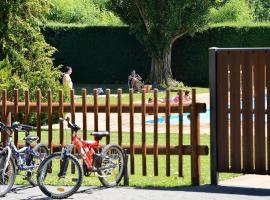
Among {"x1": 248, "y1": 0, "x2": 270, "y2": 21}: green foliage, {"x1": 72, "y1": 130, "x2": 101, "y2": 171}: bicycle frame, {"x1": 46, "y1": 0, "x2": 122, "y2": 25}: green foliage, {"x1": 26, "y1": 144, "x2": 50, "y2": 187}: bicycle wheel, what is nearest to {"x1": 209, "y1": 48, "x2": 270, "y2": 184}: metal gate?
{"x1": 72, "y1": 130, "x2": 101, "y2": 171}: bicycle frame

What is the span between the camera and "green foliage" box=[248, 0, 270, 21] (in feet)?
251

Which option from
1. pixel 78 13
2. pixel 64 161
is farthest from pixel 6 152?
pixel 78 13

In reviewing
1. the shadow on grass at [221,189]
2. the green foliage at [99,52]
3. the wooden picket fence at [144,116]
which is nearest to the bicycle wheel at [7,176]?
the wooden picket fence at [144,116]

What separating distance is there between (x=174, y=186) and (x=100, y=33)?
30934 mm

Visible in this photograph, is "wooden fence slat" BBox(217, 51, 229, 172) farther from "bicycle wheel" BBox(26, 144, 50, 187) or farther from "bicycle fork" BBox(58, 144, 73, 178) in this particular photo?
"bicycle wheel" BBox(26, 144, 50, 187)

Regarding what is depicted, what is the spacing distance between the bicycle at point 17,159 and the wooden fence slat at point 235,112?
2.55 m

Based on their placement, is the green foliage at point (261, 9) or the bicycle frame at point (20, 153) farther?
the green foliage at point (261, 9)

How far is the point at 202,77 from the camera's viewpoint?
39.8 meters

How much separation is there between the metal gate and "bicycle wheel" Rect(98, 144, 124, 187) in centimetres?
122

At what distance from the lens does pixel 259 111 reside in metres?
11.5

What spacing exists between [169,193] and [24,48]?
1229 centimetres

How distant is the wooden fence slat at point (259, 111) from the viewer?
1144 cm

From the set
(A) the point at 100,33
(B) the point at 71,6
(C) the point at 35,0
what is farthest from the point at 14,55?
(B) the point at 71,6

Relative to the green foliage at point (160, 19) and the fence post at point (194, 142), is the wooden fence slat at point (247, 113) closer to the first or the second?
the fence post at point (194, 142)
